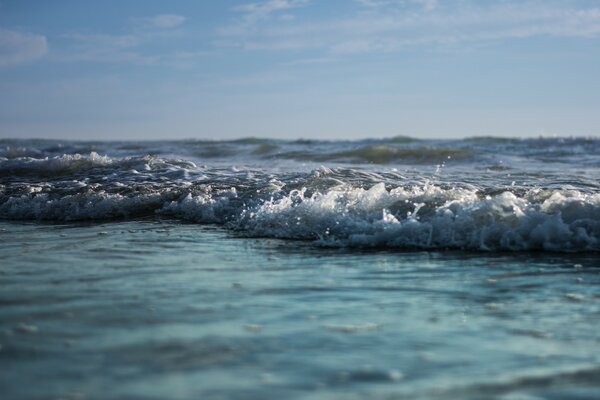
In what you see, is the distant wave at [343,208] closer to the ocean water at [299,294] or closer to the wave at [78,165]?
the ocean water at [299,294]

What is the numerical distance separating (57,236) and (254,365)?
4.66m

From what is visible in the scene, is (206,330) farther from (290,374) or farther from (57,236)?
(57,236)

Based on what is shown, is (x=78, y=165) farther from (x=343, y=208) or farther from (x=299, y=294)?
(x=299, y=294)

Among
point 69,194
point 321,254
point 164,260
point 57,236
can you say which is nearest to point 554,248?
point 321,254

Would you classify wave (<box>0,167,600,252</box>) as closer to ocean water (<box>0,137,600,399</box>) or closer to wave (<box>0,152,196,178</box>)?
ocean water (<box>0,137,600,399</box>)

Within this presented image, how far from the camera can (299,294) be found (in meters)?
4.52

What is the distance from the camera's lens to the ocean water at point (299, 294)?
3.03m

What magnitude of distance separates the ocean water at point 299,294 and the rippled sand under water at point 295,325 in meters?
0.01

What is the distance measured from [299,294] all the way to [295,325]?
2.41 ft

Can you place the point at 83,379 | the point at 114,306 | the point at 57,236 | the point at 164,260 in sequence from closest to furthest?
1. the point at 83,379
2. the point at 114,306
3. the point at 164,260
4. the point at 57,236

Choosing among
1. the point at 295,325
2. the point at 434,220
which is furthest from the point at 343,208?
the point at 295,325

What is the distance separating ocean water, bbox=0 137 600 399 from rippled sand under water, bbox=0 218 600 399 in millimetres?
13

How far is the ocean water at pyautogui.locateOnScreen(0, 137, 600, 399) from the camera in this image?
3.03m

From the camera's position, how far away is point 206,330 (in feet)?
12.0
